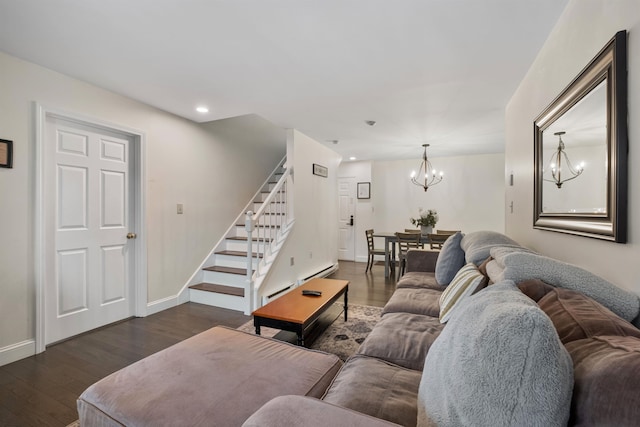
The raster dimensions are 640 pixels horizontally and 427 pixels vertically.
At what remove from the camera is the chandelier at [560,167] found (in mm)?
1519

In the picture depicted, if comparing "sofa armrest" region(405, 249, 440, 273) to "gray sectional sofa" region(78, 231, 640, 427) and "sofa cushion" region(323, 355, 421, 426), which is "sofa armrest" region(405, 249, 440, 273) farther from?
"sofa cushion" region(323, 355, 421, 426)

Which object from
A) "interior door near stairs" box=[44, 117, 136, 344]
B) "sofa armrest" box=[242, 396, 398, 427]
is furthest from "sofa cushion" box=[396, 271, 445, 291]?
"interior door near stairs" box=[44, 117, 136, 344]

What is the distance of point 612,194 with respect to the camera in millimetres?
1139

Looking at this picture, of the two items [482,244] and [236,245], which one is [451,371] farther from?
[236,245]

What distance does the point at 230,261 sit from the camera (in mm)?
3939

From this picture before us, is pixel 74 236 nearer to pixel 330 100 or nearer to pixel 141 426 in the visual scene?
pixel 141 426

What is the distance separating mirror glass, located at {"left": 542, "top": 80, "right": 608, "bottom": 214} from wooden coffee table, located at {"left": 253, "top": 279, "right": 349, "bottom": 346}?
1.73m

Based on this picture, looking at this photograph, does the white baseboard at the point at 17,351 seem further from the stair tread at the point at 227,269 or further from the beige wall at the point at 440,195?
the beige wall at the point at 440,195

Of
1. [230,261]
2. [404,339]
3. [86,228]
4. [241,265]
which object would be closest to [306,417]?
[404,339]

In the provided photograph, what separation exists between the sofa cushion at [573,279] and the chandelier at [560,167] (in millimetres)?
620

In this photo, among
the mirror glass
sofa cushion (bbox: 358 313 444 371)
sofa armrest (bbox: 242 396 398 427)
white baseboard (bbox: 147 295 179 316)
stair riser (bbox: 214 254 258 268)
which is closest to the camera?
sofa armrest (bbox: 242 396 398 427)

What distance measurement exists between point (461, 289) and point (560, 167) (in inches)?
36.5

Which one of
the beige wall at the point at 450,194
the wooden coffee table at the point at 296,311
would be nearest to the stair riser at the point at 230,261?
the wooden coffee table at the point at 296,311

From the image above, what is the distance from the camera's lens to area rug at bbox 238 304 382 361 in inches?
91.5
